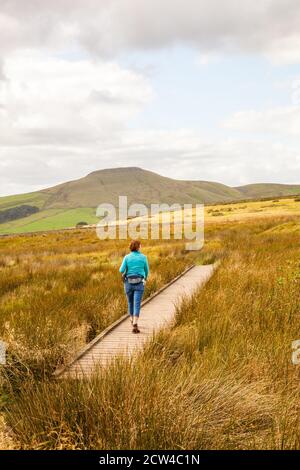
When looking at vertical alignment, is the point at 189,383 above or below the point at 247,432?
above

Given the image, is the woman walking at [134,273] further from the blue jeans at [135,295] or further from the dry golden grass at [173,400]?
the dry golden grass at [173,400]

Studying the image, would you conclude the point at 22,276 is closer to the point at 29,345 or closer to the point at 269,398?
the point at 29,345

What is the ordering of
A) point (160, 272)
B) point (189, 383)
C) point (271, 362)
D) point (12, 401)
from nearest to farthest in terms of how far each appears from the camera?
point (189, 383) → point (12, 401) → point (271, 362) → point (160, 272)

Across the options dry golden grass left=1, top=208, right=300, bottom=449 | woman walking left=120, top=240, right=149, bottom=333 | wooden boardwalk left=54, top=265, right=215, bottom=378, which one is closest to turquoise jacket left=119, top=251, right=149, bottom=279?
woman walking left=120, top=240, right=149, bottom=333

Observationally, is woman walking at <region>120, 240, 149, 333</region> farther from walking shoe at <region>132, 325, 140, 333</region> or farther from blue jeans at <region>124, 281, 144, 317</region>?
walking shoe at <region>132, 325, 140, 333</region>

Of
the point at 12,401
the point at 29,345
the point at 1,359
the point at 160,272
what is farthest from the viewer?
the point at 160,272

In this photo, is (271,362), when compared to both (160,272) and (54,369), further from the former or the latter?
(160,272)

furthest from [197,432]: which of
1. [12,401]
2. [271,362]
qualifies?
[12,401]

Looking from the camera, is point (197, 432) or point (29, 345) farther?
point (29, 345)

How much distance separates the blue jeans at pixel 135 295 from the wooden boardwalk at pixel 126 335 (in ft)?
1.08

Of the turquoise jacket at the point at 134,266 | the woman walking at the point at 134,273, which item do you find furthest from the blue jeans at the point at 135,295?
the turquoise jacket at the point at 134,266

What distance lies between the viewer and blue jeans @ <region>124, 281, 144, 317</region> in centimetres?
837
